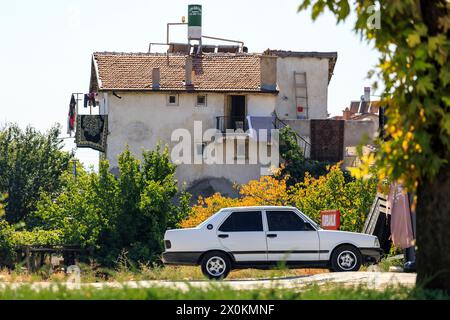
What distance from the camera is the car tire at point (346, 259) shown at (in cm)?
2561

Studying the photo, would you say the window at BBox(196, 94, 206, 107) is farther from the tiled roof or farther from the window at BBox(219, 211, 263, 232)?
the window at BBox(219, 211, 263, 232)

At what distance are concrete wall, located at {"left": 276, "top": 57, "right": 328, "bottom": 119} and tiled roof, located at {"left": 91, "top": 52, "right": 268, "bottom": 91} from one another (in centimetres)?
215

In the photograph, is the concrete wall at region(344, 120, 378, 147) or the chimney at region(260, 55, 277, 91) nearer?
the chimney at region(260, 55, 277, 91)

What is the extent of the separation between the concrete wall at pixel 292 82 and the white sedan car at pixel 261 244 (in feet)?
151

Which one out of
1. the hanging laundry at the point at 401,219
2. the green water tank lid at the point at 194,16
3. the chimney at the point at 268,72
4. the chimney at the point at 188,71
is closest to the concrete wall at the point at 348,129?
the chimney at the point at 268,72

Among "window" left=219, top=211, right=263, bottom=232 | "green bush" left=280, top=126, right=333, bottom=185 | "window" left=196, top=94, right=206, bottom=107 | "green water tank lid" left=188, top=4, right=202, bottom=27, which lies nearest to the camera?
"window" left=219, top=211, right=263, bottom=232

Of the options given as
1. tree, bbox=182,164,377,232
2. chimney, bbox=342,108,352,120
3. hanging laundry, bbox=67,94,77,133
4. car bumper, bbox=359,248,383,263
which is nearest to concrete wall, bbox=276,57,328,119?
chimney, bbox=342,108,352,120

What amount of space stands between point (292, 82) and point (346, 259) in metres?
47.0

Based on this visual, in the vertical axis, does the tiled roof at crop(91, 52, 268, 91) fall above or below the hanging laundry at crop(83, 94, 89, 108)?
above

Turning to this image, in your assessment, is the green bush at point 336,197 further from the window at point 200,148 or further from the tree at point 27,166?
the tree at point 27,166

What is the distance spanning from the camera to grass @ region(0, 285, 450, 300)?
39.8 feet

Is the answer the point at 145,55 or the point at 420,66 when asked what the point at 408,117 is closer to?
the point at 420,66
